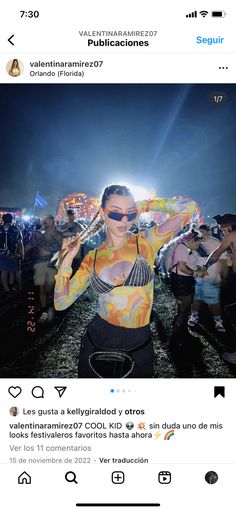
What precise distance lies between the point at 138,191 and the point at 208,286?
137 inches

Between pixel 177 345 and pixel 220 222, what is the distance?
1.97 metres

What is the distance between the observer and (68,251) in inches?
92.0

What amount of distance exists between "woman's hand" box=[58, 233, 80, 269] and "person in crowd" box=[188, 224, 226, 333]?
309 cm

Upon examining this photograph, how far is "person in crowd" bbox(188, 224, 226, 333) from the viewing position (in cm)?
517

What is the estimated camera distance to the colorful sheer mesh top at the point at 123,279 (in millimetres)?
2471
